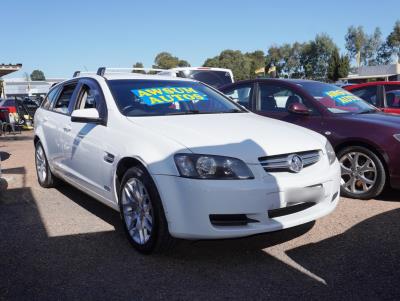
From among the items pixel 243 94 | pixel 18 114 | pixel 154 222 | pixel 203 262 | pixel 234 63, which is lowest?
pixel 203 262

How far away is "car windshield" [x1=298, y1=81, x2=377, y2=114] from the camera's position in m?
5.88

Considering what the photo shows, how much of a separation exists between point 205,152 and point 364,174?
277 centimetres

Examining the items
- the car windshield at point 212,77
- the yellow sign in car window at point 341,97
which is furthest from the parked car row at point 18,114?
the yellow sign in car window at point 341,97

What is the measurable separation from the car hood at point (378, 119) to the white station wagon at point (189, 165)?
152 centimetres

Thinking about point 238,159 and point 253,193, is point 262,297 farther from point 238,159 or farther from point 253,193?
point 238,159

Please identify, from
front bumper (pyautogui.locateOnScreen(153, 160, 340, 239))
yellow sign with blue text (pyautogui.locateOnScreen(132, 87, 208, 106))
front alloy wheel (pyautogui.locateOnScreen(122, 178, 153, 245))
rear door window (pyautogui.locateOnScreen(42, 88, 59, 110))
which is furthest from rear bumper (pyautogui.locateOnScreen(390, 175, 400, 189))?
rear door window (pyautogui.locateOnScreen(42, 88, 59, 110))

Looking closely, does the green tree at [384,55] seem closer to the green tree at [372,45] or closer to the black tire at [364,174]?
the green tree at [372,45]

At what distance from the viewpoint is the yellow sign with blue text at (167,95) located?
4.50m

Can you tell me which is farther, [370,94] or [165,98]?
[370,94]

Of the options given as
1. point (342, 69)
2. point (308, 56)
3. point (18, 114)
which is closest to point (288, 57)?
point (308, 56)

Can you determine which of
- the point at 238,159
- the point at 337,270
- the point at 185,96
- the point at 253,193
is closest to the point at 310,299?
the point at 337,270

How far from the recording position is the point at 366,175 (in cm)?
531

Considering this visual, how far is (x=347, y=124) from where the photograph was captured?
5426mm

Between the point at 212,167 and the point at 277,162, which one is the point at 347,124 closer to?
the point at 277,162
